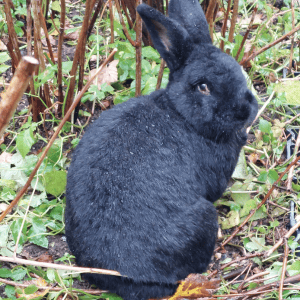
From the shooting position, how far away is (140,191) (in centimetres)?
211

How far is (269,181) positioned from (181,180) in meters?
0.84

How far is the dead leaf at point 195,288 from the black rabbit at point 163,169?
42 mm

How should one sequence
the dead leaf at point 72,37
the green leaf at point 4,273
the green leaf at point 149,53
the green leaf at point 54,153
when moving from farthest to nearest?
1. the dead leaf at point 72,37
2. the green leaf at point 149,53
3. the green leaf at point 54,153
4. the green leaf at point 4,273

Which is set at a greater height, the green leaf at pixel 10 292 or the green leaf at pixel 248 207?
the green leaf at pixel 10 292

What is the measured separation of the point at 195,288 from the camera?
2260mm

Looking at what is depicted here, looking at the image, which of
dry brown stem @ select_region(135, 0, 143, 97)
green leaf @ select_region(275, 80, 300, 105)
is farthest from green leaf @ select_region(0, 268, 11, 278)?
green leaf @ select_region(275, 80, 300, 105)

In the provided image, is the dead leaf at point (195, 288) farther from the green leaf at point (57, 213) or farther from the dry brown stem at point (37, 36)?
the dry brown stem at point (37, 36)

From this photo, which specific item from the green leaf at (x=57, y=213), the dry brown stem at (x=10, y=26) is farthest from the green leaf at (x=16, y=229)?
the dry brown stem at (x=10, y=26)

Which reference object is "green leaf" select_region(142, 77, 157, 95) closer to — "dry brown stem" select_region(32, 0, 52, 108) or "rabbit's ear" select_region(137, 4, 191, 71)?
"rabbit's ear" select_region(137, 4, 191, 71)

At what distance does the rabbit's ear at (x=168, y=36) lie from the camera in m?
Answer: 2.28

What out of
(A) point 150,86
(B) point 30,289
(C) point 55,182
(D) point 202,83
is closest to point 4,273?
(B) point 30,289

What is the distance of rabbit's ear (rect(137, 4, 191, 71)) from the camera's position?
89.6 inches

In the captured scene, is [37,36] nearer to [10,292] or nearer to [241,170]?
[10,292]

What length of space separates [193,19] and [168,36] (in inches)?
13.3
